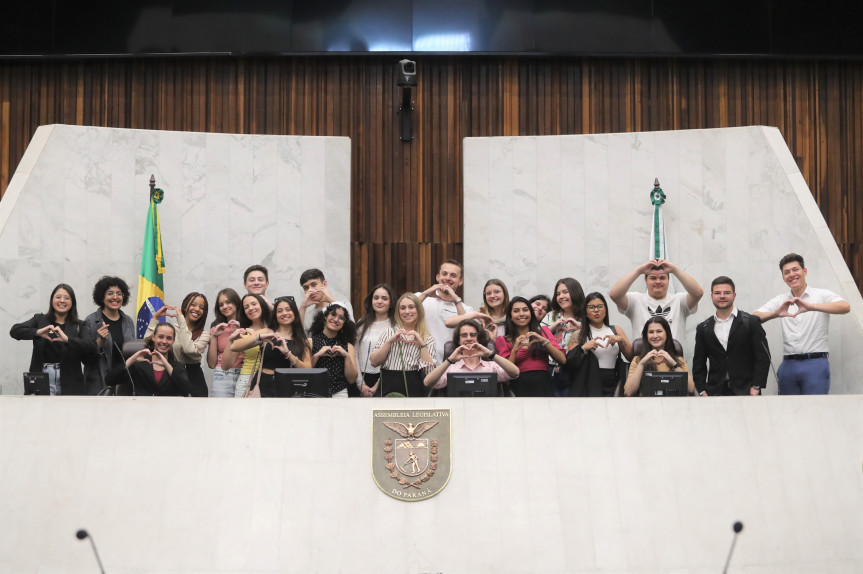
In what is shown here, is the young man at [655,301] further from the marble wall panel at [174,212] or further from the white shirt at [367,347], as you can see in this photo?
the marble wall panel at [174,212]

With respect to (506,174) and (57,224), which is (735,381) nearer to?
(506,174)

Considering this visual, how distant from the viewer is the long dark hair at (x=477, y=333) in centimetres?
639

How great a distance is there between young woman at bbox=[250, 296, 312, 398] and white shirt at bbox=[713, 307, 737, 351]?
2.48 metres

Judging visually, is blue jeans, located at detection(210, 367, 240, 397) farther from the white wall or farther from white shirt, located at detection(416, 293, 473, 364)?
white shirt, located at detection(416, 293, 473, 364)

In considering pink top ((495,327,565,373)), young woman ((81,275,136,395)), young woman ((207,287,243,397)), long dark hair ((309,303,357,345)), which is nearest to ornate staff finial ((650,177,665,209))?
pink top ((495,327,565,373))

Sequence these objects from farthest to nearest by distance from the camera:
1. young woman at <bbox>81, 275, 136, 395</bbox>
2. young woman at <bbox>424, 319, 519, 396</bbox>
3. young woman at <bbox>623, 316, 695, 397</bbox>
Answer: young woman at <bbox>81, 275, 136, 395</bbox> → young woman at <bbox>623, 316, 695, 397</bbox> → young woman at <bbox>424, 319, 519, 396</bbox>

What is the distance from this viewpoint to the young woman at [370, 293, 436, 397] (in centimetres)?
648

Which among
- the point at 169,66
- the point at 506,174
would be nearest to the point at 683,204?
the point at 506,174

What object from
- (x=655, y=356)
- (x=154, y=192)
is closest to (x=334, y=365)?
(x=655, y=356)

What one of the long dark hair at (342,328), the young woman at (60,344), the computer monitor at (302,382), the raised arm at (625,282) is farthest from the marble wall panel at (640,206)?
the young woman at (60,344)

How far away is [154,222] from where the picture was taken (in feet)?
29.0

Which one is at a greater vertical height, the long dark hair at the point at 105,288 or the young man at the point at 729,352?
the long dark hair at the point at 105,288

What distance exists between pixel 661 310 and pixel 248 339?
2.69m

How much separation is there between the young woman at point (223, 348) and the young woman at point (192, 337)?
0.07 m
